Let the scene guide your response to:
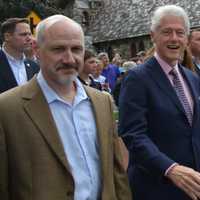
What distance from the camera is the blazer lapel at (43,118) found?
270cm

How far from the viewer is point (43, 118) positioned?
8.99ft

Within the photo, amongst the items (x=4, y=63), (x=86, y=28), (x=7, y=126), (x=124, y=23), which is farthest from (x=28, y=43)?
(x=86, y=28)

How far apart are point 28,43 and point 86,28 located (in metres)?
32.8

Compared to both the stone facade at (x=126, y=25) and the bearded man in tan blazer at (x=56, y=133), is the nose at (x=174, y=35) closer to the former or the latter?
the bearded man in tan blazer at (x=56, y=133)

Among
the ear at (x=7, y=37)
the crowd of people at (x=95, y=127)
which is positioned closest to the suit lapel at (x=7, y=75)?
the ear at (x=7, y=37)

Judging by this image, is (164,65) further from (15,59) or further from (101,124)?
(15,59)

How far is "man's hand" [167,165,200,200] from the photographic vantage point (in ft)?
8.91

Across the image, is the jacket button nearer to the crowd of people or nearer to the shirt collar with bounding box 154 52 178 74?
the crowd of people

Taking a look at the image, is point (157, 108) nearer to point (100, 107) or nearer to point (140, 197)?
point (100, 107)

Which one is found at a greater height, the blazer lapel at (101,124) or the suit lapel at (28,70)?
the blazer lapel at (101,124)

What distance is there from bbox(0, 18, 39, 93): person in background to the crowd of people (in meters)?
2.86

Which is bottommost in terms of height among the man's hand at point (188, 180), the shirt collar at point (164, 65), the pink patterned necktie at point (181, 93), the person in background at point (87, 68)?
the person in background at point (87, 68)

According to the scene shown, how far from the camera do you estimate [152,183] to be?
3176 millimetres

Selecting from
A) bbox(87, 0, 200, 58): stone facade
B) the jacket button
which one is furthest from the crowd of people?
bbox(87, 0, 200, 58): stone facade
